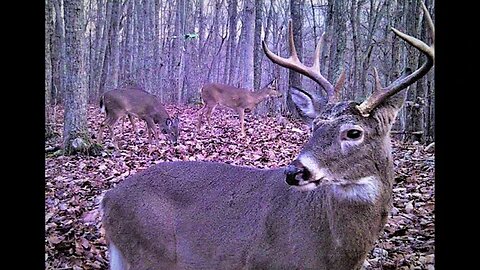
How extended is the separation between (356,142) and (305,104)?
0.63 meters

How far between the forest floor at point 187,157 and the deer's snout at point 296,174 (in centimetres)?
121

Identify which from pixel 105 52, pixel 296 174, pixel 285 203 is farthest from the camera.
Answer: pixel 105 52

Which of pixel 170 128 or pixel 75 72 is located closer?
pixel 75 72

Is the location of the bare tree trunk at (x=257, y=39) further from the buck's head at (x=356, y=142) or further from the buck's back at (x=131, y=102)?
the buck's head at (x=356, y=142)

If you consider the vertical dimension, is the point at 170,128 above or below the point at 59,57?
below

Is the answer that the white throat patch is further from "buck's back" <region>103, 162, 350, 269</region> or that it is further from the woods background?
the woods background

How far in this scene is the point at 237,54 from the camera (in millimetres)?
20312

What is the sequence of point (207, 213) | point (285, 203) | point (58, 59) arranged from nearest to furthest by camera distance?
point (285, 203)
point (207, 213)
point (58, 59)

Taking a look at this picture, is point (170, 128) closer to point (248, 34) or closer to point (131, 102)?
point (131, 102)

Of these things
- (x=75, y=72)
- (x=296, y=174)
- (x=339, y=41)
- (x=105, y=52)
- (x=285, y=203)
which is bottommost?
(x=285, y=203)

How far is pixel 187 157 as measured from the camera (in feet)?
22.0

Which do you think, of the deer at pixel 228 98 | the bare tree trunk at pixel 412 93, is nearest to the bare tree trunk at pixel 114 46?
the deer at pixel 228 98

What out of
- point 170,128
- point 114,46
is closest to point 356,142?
point 170,128
